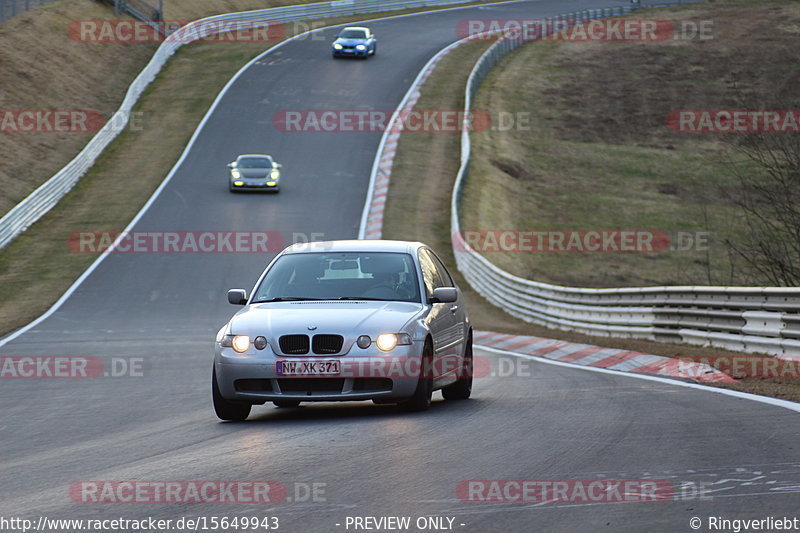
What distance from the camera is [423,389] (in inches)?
403

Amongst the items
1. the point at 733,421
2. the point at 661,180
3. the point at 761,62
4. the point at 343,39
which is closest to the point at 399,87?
the point at 343,39

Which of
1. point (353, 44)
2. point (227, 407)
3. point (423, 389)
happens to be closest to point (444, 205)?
point (353, 44)

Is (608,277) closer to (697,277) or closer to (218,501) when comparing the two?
(697,277)

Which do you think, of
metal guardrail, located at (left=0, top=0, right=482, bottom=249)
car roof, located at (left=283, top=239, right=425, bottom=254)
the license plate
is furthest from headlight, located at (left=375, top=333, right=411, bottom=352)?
metal guardrail, located at (left=0, top=0, right=482, bottom=249)

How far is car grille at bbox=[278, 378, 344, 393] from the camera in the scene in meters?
9.90

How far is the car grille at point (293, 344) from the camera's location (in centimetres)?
994

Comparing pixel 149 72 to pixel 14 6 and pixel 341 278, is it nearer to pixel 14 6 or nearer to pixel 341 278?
pixel 14 6

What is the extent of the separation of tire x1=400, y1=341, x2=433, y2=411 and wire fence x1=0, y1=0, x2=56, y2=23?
52983mm

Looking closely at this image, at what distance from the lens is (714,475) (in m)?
6.77

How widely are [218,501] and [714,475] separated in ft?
8.99

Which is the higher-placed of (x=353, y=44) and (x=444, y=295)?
(x=353, y=44)

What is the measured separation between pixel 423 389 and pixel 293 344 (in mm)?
1180

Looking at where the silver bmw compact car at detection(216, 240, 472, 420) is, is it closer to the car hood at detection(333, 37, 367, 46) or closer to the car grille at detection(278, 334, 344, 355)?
the car grille at detection(278, 334, 344, 355)

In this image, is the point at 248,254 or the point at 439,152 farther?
the point at 439,152
